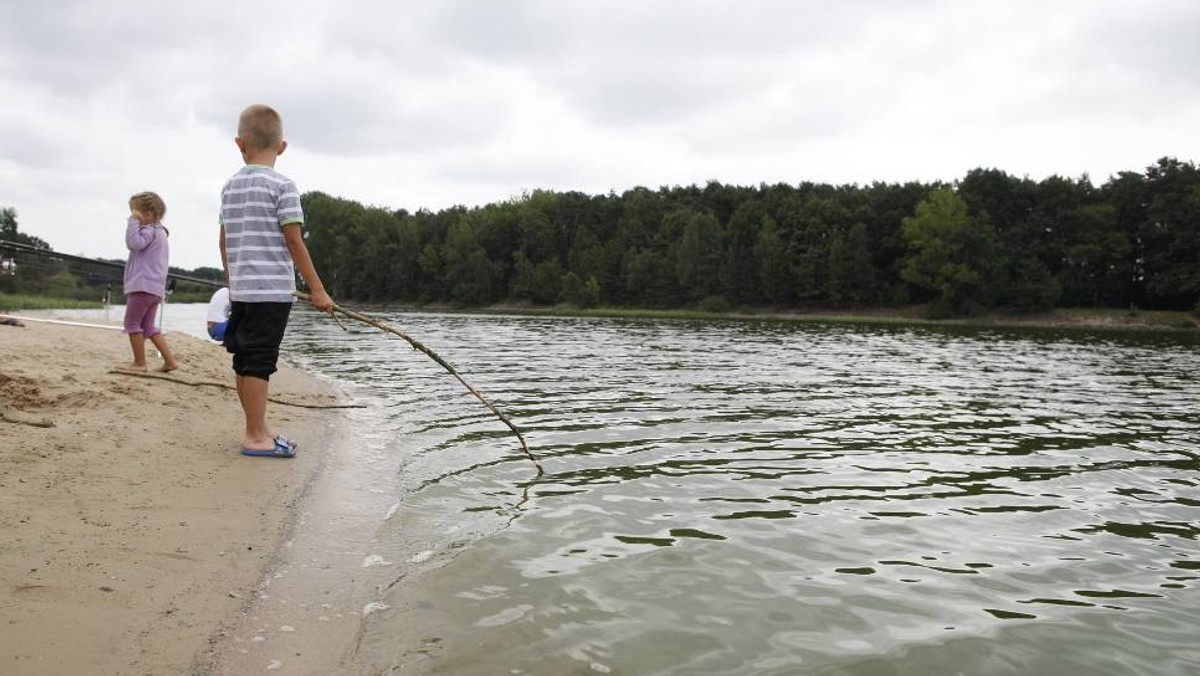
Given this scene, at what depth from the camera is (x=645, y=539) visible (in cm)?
411

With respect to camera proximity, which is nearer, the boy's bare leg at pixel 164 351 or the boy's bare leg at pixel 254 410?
the boy's bare leg at pixel 254 410

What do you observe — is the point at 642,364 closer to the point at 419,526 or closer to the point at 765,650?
the point at 419,526

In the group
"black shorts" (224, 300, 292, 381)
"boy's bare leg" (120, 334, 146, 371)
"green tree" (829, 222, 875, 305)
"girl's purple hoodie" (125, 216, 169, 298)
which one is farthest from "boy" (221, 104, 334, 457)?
"green tree" (829, 222, 875, 305)

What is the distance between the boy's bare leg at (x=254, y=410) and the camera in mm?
5039

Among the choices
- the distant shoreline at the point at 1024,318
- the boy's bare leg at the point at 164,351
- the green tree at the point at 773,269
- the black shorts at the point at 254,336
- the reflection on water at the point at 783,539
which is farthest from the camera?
the green tree at the point at 773,269

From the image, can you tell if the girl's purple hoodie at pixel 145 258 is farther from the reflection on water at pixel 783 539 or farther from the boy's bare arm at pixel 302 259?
the boy's bare arm at pixel 302 259

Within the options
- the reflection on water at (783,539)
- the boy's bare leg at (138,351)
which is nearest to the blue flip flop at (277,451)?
the reflection on water at (783,539)

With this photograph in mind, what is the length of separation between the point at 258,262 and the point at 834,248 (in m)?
73.3

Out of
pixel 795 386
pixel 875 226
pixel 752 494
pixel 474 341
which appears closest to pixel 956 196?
pixel 875 226

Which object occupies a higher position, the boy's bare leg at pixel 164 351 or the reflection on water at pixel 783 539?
the boy's bare leg at pixel 164 351

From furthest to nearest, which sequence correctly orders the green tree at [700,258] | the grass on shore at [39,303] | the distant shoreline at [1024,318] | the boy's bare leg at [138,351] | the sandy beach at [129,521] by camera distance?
the green tree at [700,258]
the distant shoreline at [1024,318]
the grass on shore at [39,303]
the boy's bare leg at [138,351]
the sandy beach at [129,521]

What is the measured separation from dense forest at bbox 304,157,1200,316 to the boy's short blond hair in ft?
226

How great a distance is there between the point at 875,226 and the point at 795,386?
7299 cm

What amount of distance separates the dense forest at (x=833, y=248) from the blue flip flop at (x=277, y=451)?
6888 cm
